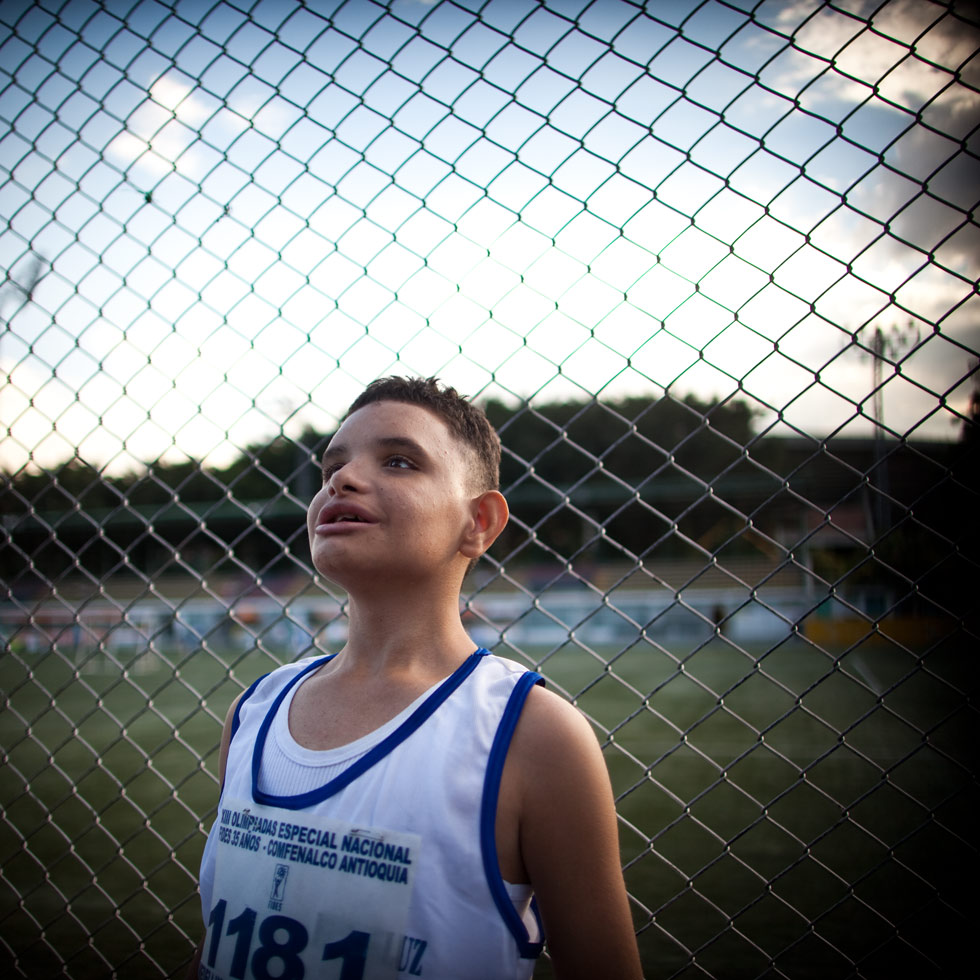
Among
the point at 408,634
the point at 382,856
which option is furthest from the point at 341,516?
the point at 382,856

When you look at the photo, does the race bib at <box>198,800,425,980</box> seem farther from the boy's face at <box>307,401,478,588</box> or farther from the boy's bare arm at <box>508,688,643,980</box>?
the boy's face at <box>307,401,478,588</box>

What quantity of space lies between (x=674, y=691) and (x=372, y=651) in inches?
384

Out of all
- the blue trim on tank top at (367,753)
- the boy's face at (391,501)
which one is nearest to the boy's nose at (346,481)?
the boy's face at (391,501)

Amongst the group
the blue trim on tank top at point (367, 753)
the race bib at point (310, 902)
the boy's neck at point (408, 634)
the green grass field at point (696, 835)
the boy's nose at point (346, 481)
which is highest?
the boy's nose at point (346, 481)

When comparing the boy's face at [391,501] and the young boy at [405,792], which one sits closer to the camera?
the young boy at [405,792]

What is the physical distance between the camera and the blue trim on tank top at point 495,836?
881mm

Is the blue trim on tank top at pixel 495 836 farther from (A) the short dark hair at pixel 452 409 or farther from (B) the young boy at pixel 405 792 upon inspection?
(A) the short dark hair at pixel 452 409

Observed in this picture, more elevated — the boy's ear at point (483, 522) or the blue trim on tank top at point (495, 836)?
the boy's ear at point (483, 522)

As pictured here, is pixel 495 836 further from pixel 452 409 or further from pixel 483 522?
pixel 452 409

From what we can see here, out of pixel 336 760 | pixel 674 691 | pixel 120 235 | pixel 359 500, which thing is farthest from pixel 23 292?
pixel 674 691

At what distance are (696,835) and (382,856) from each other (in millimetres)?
3786

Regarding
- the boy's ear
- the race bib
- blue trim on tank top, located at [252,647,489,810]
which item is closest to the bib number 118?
the race bib

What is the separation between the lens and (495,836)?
903mm

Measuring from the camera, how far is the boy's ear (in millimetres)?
1220
